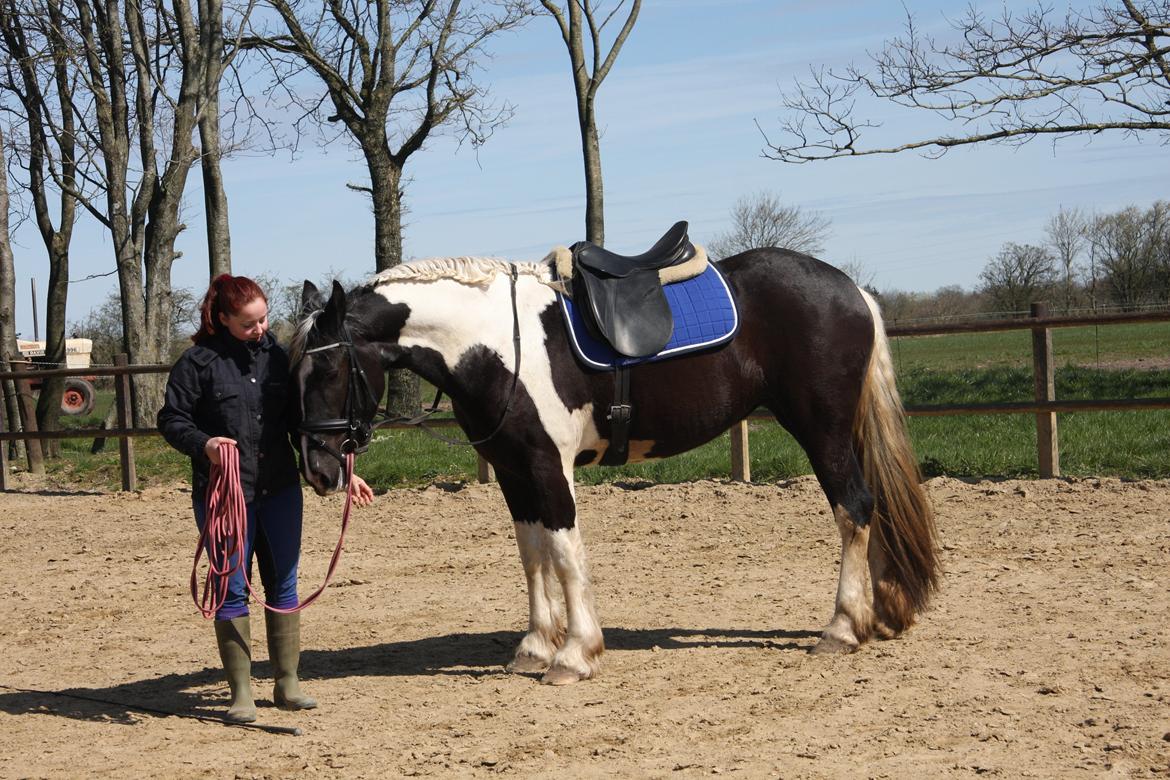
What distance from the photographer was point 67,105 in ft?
54.9

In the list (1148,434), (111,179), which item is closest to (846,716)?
(1148,434)

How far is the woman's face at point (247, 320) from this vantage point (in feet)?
14.2

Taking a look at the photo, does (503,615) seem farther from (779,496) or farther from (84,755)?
(779,496)

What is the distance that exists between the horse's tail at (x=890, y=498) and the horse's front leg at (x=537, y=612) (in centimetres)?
145

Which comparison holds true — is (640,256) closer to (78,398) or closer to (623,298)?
(623,298)

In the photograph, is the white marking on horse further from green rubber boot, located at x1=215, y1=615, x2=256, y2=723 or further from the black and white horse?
green rubber boot, located at x1=215, y1=615, x2=256, y2=723

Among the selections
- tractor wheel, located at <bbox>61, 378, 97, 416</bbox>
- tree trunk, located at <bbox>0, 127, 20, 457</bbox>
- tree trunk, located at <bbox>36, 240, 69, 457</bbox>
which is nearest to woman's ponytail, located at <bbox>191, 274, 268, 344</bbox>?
tree trunk, located at <bbox>0, 127, 20, 457</bbox>

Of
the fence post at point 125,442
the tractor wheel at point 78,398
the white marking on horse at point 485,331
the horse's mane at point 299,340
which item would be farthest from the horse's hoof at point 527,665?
the tractor wheel at point 78,398

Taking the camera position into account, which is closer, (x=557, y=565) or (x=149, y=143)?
(x=557, y=565)

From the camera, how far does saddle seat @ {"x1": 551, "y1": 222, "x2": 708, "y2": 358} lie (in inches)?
192

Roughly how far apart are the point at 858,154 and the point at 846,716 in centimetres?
824

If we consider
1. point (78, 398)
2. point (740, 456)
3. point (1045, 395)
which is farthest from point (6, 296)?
point (1045, 395)

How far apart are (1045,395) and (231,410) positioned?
22.1 ft

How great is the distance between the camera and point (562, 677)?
187 inches
